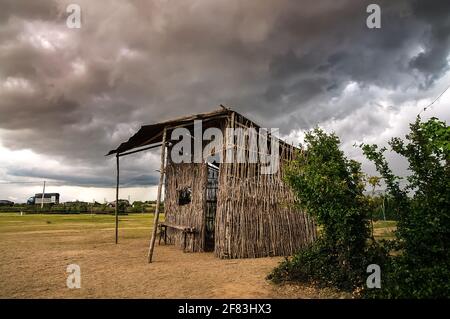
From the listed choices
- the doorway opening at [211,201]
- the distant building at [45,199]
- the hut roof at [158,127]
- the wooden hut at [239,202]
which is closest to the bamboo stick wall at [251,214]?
the wooden hut at [239,202]

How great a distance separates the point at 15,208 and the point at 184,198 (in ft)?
159

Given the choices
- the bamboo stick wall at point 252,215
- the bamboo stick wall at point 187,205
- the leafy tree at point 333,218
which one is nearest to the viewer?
the leafy tree at point 333,218

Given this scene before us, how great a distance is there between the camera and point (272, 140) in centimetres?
1193

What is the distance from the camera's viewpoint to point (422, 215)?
6055 mm

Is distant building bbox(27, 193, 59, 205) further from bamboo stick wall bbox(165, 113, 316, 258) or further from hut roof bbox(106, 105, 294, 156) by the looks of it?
bamboo stick wall bbox(165, 113, 316, 258)

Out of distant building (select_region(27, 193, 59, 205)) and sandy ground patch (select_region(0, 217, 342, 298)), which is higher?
distant building (select_region(27, 193, 59, 205))

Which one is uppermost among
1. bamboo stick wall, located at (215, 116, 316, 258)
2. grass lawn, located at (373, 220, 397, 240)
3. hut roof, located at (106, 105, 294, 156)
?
hut roof, located at (106, 105, 294, 156)

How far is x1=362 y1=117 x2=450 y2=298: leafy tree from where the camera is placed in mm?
5570

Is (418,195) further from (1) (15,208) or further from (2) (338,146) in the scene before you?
(1) (15,208)

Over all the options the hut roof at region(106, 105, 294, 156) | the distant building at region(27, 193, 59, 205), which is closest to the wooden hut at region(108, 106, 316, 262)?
the hut roof at region(106, 105, 294, 156)

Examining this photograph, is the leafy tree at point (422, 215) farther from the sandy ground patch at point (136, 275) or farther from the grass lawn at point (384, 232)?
the grass lawn at point (384, 232)

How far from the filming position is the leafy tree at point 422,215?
18.3 feet

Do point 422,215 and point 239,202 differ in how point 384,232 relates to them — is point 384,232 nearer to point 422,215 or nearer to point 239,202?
point 239,202

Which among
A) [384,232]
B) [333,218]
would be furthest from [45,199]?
[333,218]
